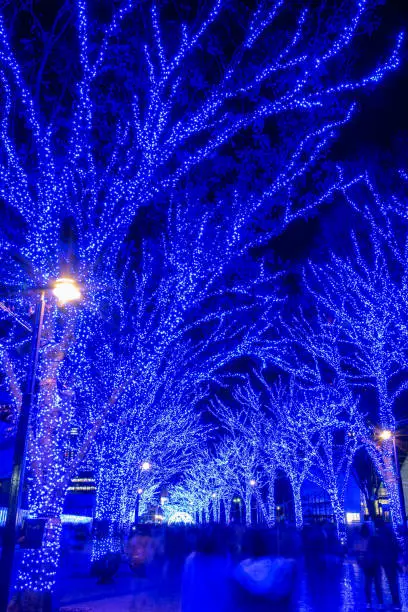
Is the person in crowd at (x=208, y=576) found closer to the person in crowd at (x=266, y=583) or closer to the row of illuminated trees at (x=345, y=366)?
the person in crowd at (x=266, y=583)

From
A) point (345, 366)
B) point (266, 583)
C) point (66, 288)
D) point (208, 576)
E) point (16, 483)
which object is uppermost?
point (345, 366)

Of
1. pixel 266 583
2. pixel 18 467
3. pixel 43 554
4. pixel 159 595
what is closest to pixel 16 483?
pixel 18 467

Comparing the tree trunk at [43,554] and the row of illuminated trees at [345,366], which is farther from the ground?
the row of illuminated trees at [345,366]

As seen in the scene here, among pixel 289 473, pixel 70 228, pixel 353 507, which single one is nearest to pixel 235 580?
pixel 70 228

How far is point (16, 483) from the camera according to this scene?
9258 millimetres

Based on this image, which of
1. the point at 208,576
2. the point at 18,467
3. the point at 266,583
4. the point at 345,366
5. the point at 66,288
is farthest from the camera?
the point at 345,366

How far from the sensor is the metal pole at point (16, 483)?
341 inches

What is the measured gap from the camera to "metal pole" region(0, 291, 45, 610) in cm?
866

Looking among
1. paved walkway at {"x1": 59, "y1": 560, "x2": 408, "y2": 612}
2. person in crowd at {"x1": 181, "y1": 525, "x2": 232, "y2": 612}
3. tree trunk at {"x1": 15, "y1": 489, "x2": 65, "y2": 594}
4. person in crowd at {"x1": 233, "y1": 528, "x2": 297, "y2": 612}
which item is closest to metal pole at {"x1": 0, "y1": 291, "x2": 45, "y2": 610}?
tree trunk at {"x1": 15, "y1": 489, "x2": 65, "y2": 594}

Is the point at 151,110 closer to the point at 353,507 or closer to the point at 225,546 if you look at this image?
the point at 225,546

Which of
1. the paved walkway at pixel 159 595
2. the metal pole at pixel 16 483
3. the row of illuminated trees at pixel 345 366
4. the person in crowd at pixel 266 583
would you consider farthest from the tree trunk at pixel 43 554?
the row of illuminated trees at pixel 345 366

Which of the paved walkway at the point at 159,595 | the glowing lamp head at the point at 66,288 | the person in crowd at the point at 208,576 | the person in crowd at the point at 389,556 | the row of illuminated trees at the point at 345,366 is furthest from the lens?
the row of illuminated trees at the point at 345,366

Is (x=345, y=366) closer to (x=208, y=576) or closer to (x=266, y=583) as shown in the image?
(x=208, y=576)

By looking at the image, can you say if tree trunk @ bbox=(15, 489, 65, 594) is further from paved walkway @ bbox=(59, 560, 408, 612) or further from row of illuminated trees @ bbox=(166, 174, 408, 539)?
row of illuminated trees @ bbox=(166, 174, 408, 539)
